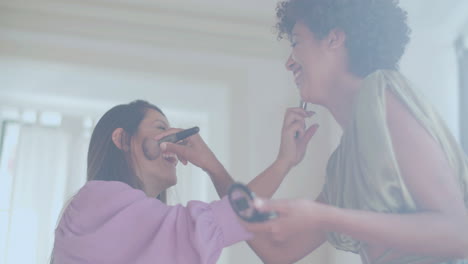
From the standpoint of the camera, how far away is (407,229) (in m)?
0.74

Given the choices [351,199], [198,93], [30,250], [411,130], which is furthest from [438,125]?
[30,250]

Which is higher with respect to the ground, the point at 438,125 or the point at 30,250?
the point at 438,125

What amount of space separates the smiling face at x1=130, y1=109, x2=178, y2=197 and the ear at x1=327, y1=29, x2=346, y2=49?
0.34 metres

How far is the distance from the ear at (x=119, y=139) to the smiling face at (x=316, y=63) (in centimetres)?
34

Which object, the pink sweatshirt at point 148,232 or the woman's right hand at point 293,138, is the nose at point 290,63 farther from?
the pink sweatshirt at point 148,232

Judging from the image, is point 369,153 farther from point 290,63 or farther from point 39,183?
point 39,183

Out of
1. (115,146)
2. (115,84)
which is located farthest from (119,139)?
(115,84)

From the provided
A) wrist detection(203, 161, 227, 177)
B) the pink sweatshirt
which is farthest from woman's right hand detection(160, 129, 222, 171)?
the pink sweatshirt

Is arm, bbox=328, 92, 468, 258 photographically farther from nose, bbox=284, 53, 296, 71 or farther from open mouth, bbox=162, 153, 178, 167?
open mouth, bbox=162, 153, 178, 167

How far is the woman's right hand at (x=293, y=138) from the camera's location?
3.42 feet

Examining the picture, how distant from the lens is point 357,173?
858 millimetres

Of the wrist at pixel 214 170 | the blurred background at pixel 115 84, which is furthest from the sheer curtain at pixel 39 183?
the wrist at pixel 214 170

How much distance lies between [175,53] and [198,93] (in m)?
0.10

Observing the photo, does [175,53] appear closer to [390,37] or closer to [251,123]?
[251,123]
